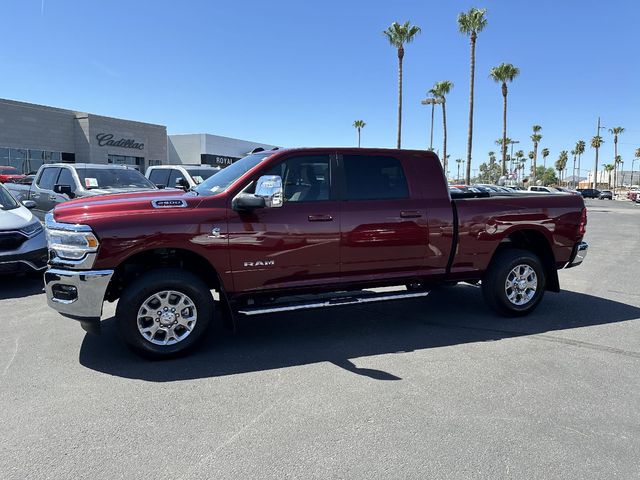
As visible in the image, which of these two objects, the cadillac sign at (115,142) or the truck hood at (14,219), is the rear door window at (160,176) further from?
the cadillac sign at (115,142)

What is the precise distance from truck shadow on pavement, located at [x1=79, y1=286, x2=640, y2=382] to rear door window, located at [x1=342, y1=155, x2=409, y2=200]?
1498mm

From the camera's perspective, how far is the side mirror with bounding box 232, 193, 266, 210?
4309mm

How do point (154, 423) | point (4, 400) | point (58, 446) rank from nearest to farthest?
point (58, 446)
point (154, 423)
point (4, 400)

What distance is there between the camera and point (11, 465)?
109 inches

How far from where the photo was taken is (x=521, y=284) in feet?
18.8

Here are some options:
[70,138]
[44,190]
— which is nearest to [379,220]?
[44,190]

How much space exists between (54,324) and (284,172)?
3180 mm

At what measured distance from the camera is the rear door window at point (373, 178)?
5023mm

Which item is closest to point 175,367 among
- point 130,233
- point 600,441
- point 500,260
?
point 130,233

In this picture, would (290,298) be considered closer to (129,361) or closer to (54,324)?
(129,361)

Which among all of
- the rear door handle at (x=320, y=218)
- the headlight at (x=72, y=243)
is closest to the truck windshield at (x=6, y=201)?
the headlight at (x=72, y=243)

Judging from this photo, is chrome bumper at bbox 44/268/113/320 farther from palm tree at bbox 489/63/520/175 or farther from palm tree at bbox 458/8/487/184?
palm tree at bbox 489/63/520/175

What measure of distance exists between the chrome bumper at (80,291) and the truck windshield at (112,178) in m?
6.79

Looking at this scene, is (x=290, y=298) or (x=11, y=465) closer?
(x=11, y=465)
